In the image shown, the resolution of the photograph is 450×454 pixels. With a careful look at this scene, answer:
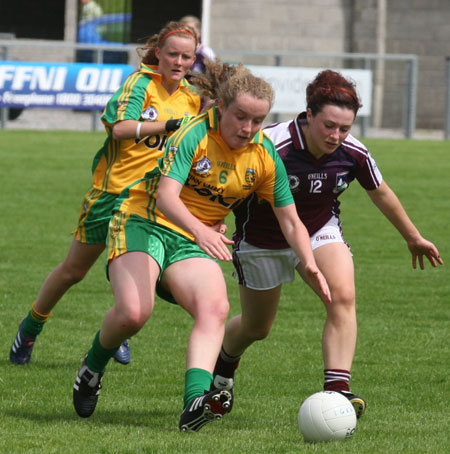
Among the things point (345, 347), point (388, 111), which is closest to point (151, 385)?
point (345, 347)

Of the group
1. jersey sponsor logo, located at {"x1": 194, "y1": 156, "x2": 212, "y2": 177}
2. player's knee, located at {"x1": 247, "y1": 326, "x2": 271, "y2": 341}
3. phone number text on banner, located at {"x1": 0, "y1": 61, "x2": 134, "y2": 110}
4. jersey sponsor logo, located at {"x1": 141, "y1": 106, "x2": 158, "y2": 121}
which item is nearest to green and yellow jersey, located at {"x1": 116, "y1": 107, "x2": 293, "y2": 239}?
jersey sponsor logo, located at {"x1": 194, "y1": 156, "x2": 212, "y2": 177}

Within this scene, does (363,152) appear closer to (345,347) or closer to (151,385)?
(345,347)

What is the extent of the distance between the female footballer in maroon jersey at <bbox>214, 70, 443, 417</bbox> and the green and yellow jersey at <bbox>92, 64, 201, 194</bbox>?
0.91 meters

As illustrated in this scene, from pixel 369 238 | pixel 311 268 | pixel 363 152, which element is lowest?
pixel 369 238

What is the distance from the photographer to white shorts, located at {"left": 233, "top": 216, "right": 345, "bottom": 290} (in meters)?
5.61

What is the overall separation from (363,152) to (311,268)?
887 millimetres

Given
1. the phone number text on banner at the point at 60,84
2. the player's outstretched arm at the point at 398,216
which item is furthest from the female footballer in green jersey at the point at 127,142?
the phone number text on banner at the point at 60,84

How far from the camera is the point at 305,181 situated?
215 inches

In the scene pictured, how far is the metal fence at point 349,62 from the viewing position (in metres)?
22.0

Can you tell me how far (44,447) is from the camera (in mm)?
4598

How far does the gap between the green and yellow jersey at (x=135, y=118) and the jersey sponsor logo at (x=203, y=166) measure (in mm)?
1282

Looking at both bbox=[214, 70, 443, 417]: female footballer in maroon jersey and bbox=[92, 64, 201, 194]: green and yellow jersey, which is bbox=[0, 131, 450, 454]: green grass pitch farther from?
bbox=[92, 64, 201, 194]: green and yellow jersey

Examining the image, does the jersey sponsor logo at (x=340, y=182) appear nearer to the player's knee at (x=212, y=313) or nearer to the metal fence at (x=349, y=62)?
the player's knee at (x=212, y=313)

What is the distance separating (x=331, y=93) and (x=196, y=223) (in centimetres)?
103
